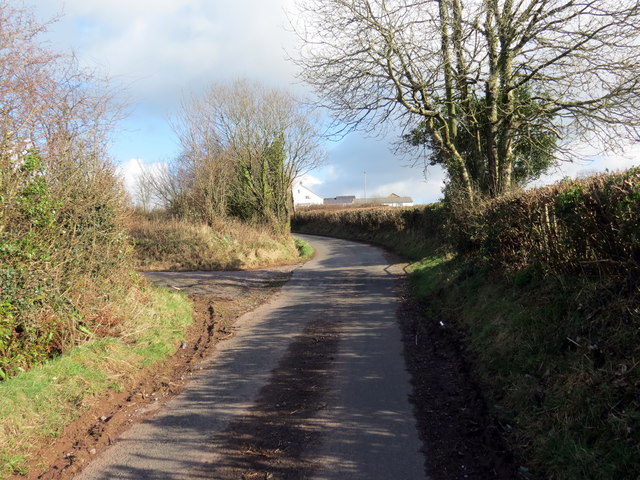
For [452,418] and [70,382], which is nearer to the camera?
[452,418]

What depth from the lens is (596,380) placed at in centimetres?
405

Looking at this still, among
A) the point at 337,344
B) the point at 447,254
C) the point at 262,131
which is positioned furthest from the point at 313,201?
the point at 337,344

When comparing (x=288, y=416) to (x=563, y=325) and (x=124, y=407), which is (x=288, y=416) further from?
(x=563, y=325)

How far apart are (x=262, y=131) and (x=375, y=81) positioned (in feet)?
46.1

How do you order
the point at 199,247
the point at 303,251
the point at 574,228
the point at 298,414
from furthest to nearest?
1. the point at 303,251
2. the point at 199,247
3. the point at 574,228
4. the point at 298,414

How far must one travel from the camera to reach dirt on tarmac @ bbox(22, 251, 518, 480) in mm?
4043

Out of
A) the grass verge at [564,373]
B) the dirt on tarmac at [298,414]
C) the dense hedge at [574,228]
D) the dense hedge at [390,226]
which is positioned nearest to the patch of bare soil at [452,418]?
the dirt on tarmac at [298,414]

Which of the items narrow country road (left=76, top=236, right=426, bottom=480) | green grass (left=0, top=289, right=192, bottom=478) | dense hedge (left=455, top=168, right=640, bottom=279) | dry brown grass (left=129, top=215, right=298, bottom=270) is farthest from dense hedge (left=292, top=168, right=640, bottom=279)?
dry brown grass (left=129, top=215, right=298, bottom=270)

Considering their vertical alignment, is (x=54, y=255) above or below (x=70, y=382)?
above

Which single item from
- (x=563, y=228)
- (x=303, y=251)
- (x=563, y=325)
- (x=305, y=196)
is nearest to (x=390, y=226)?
(x=303, y=251)

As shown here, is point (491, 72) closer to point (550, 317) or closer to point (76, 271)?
point (550, 317)

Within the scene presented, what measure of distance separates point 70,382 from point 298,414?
111 inches

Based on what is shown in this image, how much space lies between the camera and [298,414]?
5.02 meters

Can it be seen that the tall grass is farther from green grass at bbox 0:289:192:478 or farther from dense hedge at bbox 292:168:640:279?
green grass at bbox 0:289:192:478
